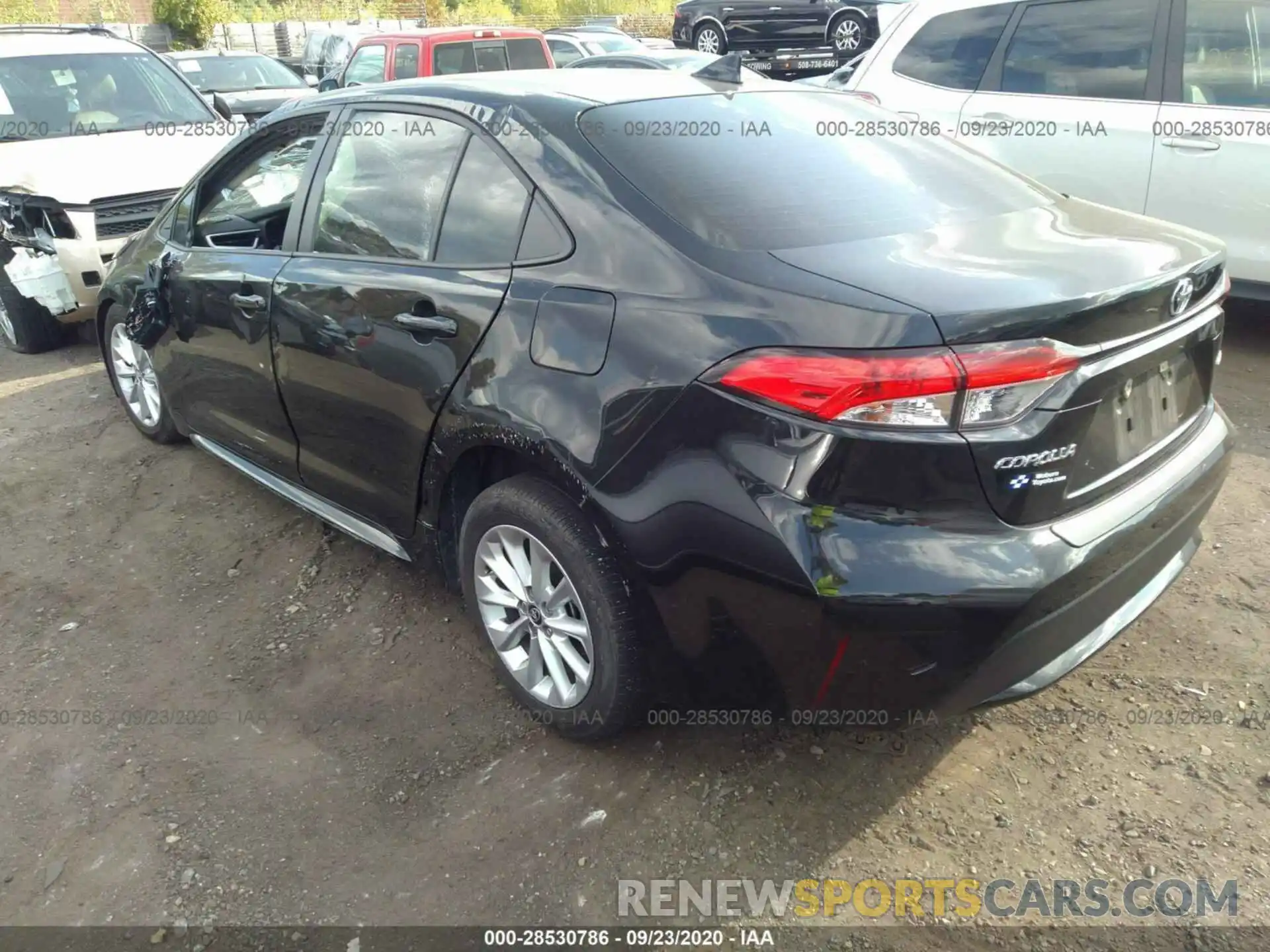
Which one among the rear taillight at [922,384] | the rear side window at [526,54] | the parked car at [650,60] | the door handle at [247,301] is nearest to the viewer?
the rear taillight at [922,384]

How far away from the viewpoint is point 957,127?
5613 millimetres

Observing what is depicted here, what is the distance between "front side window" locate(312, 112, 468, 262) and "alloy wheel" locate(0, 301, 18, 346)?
14.4 ft

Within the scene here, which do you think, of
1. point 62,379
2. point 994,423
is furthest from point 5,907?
point 62,379

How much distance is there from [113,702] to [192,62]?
12.6 m

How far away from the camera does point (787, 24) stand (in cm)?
1623

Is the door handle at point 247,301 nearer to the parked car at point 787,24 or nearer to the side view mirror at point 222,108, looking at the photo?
the side view mirror at point 222,108

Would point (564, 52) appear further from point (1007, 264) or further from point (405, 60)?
point (1007, 264)

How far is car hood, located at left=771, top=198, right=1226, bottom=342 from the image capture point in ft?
6.48

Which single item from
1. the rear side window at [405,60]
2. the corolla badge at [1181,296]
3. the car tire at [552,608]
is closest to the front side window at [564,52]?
the rear side window at [405,60]

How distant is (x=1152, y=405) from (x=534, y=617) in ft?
5.31

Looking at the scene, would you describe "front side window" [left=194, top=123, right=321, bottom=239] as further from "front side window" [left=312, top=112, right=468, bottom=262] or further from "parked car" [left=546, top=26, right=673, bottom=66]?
"parked car" [left=546, top=26, right=673, bottom=66]

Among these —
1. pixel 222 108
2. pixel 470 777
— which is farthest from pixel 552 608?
pixel 222 108

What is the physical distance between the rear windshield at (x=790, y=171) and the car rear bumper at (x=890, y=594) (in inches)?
26.1

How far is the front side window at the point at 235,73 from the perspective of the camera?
41.8ft
